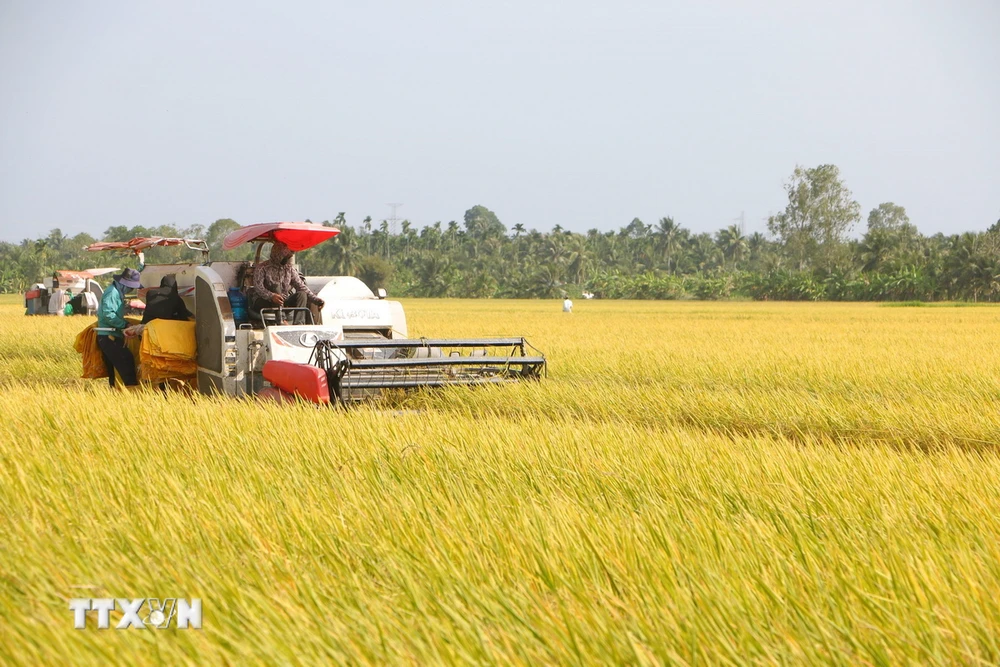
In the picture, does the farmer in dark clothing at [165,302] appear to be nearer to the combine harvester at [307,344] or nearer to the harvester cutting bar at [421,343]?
the combine harvester at [307,344]

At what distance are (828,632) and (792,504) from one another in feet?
5.36

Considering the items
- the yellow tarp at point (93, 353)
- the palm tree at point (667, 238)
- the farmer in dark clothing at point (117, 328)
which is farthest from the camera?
the palm tree at point (667, 238)

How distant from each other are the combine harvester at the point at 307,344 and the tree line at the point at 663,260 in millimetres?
30196

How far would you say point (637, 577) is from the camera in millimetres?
2863

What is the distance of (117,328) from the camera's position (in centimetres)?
980

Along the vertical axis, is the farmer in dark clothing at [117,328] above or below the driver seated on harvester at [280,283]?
below

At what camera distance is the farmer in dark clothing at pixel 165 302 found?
9383 mm

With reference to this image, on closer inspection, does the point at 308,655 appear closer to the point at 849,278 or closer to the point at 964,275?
the point at 964,275

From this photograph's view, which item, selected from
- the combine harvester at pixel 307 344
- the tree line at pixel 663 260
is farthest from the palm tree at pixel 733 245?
the combine harvester at pixel 307 344

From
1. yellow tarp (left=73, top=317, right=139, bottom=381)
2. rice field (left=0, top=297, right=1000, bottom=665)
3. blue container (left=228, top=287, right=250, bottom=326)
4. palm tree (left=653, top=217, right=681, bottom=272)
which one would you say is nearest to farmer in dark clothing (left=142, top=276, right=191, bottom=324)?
blue container (left=228, top=287, right=250, bottom=326)

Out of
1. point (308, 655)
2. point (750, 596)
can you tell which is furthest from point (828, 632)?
point (308, 655)

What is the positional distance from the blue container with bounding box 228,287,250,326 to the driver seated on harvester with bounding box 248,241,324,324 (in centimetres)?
17

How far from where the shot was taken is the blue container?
9280 mm

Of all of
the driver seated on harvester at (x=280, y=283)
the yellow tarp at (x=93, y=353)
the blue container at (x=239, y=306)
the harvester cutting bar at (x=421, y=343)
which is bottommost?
the yellow tarp at (x=93, y=353)
